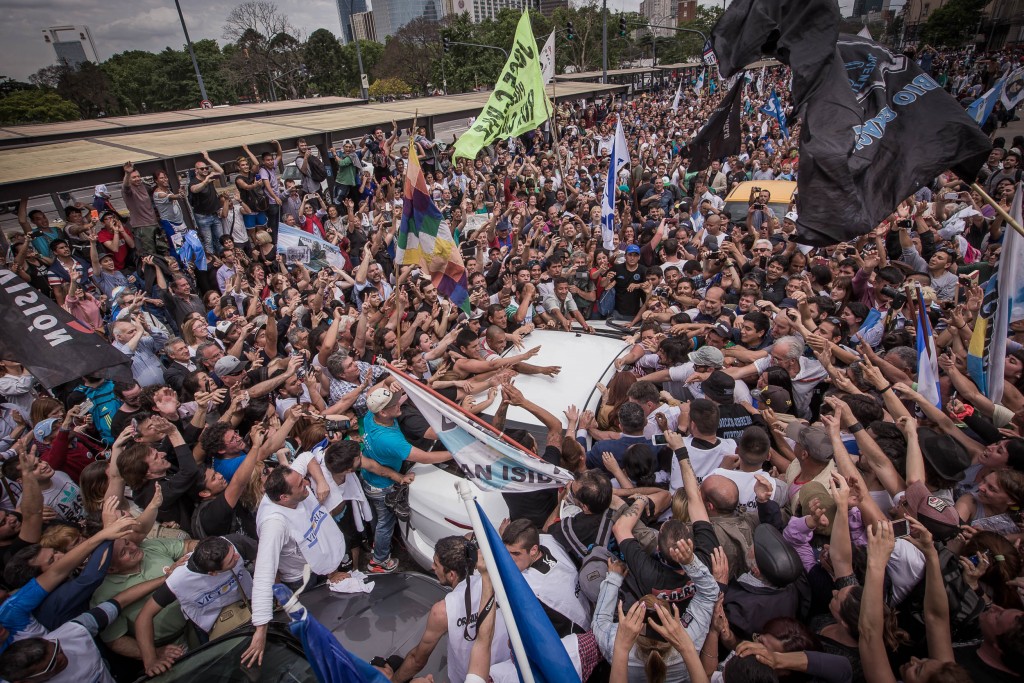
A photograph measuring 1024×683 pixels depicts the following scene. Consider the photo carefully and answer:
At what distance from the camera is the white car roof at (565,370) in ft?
14.1

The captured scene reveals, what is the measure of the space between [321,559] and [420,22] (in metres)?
77.2

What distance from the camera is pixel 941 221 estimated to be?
888cm

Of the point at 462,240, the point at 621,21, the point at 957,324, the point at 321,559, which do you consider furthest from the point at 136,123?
the point at 621,21

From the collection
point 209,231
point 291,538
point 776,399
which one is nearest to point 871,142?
point 776,399

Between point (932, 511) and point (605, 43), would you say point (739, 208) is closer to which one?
point (932, 511)

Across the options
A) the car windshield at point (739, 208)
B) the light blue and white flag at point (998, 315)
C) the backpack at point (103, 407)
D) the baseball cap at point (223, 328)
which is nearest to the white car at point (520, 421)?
the light blue and white flag at point (998, 315)

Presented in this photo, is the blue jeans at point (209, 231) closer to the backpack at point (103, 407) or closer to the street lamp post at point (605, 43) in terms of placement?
the backpack at point (103, 407)

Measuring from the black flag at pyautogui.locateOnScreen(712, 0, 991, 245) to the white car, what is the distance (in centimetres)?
204

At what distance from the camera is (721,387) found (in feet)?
13.4

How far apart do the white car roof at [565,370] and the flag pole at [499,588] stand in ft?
6.81

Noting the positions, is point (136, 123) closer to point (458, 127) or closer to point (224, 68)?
point (458, 127)

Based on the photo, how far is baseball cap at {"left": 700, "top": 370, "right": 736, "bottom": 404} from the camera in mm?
4102

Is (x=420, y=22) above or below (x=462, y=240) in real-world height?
above

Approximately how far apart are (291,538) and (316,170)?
11.0 meters
